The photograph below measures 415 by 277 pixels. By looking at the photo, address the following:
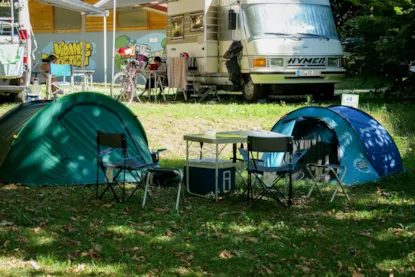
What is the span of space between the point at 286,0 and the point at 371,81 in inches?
118

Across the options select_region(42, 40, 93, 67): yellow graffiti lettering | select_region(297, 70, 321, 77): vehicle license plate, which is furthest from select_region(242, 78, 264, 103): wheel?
select_region(42, 40, 93, 67): yellow graffiti lettering

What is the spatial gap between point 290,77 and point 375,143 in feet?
19.6

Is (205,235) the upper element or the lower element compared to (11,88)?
lower

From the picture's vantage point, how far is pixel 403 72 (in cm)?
1605

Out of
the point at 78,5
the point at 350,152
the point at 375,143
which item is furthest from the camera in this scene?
the point at 78,5

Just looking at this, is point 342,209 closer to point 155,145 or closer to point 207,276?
point 207,276

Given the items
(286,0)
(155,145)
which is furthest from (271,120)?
(286,0)

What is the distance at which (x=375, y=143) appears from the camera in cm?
1010

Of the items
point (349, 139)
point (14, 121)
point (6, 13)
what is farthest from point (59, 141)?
point (6, 13)

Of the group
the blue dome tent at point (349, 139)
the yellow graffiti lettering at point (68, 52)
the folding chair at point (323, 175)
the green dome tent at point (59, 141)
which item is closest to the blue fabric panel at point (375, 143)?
the blue dome tent at point (349, 139)

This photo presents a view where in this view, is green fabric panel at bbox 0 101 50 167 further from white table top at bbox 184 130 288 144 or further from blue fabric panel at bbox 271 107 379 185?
blue fabric panel at bbox 271 107 379 185

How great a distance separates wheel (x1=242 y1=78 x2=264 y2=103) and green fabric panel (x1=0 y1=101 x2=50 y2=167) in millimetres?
6903

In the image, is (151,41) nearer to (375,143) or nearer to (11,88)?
(11,88)

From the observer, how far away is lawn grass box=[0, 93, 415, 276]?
5875 millimetres
